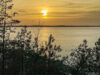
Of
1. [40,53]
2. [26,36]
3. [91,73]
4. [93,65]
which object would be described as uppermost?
[26,36]

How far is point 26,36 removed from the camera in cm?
1535

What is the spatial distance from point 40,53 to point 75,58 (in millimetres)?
3133

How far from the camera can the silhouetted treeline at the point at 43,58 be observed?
13367mm

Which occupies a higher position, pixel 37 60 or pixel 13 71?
pixel 37 60

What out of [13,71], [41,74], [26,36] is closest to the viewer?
[41,74]

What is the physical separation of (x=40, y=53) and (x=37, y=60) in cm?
71

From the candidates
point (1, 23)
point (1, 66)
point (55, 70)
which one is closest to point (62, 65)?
point (55, 70)

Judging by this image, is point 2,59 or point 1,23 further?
point 2,59

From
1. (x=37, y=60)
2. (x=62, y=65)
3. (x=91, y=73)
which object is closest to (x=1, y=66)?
(x=37, y=60)

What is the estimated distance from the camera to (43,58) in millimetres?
14164

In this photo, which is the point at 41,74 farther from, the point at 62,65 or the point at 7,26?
the point at 7,26

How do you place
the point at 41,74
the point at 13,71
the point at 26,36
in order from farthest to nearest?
the point at 26,36 → the point at 13,71 → the point at 41,74

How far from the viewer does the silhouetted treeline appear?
43.9 feet

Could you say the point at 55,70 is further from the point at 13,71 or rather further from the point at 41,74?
the point at 13,71
